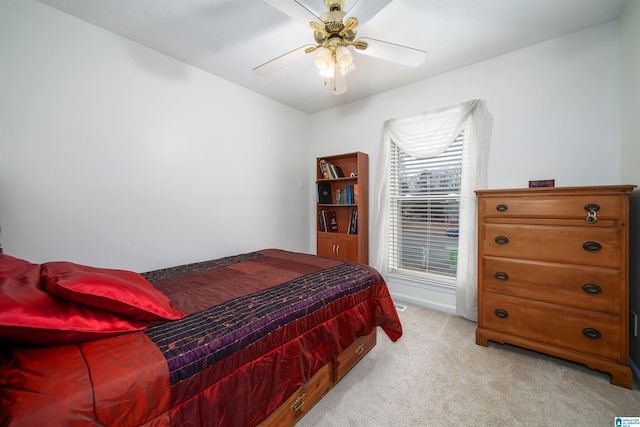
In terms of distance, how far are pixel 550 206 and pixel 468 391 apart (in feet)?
4.51

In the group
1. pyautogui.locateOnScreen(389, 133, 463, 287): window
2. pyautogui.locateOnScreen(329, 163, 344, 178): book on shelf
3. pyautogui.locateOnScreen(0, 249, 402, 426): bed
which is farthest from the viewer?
pyautogui.locateOnScreen(329, 163, 344, 178): book on shelf

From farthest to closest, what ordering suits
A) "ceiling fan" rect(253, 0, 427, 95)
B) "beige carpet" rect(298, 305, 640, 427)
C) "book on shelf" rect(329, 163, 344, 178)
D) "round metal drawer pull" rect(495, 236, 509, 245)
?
"book on shelf" rect(329, 163, 344, 178) < "round metal drawer pull" rect(495, 236, 509, 245) < "ceiling fan" rect(253, 0, 427, 95) < "beige carpet" rect(298, 305, 640, 427)

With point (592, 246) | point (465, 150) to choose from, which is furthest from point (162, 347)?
point (465, 150)

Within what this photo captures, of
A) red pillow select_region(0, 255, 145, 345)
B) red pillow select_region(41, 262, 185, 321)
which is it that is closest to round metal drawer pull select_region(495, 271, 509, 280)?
red pillow select_region(41, 262, 185, 321)

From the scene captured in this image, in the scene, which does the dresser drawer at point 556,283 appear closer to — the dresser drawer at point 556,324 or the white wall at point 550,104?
the dresser drawer at point 556,324

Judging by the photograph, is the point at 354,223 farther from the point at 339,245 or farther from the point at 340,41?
the point at 340,41

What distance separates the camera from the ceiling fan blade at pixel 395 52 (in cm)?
165

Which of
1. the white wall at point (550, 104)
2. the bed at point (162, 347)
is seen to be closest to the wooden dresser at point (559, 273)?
the white wall at point (550, 104)

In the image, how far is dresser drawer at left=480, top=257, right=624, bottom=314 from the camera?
1.60 m

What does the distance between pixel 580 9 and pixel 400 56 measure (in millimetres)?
1347

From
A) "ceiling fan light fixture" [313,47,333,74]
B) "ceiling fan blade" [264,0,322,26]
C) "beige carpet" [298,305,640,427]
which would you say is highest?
"ceiling fan blade" [264,0,322,26]

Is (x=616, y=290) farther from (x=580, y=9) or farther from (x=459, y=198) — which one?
(x=580, y=9)

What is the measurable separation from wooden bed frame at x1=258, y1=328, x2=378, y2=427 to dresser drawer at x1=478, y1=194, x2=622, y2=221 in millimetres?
1423

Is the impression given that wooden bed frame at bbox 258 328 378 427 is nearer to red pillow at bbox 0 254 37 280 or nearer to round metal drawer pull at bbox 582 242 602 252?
red pillow at bbox 0 254 37 280
